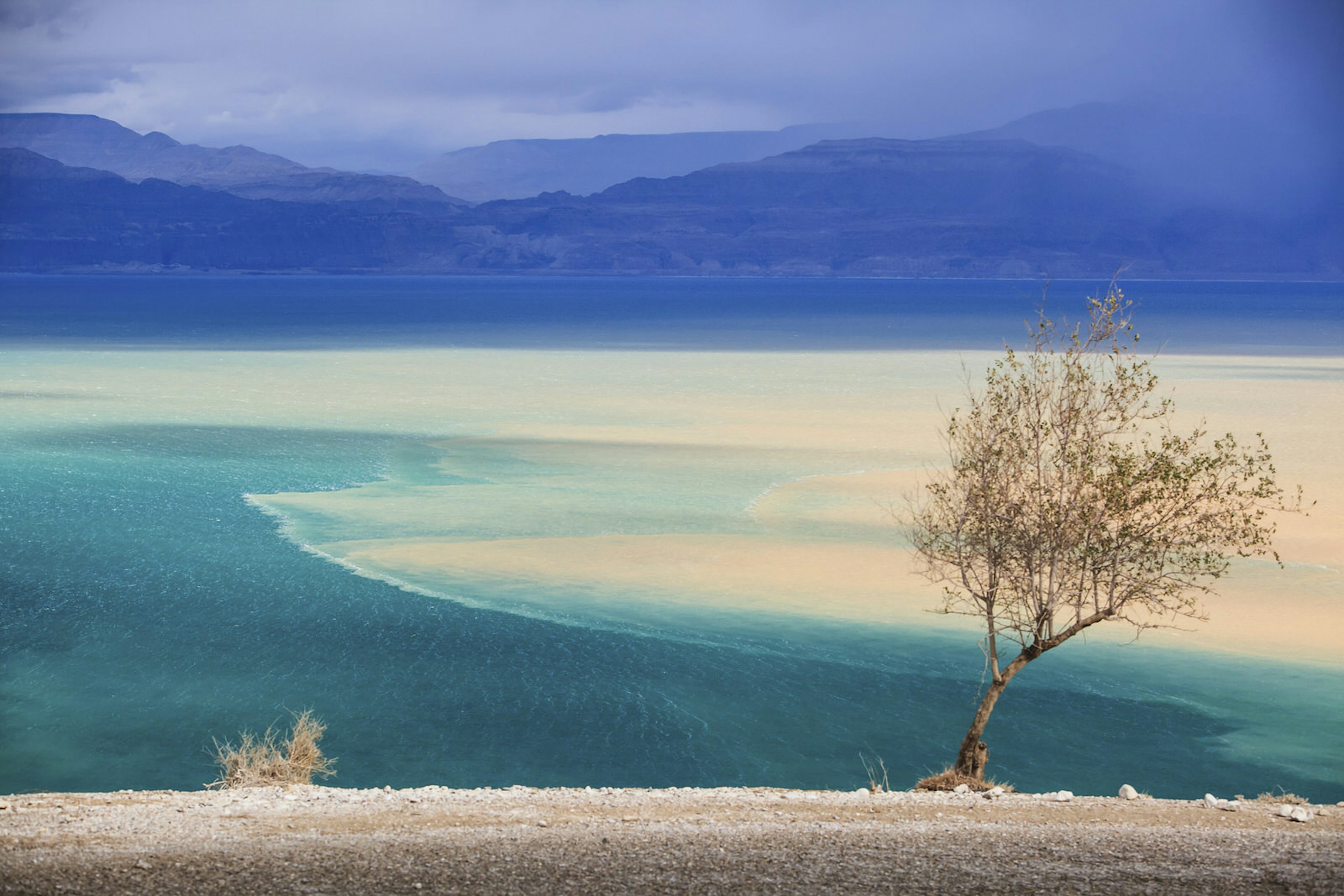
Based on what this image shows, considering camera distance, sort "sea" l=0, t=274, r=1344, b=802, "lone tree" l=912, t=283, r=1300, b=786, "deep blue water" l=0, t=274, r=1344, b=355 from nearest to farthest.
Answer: "lone tree" l=912, t=283, r=1300, b=786
"sea" l=0, t=274, r=1344, b=802
"deep blue water" l=0, t=274, r=1344, b=355

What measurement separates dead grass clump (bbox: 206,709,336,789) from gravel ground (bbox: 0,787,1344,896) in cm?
167

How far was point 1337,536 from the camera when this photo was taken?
2925 centimetres

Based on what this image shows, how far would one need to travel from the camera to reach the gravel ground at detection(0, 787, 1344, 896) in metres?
10.0

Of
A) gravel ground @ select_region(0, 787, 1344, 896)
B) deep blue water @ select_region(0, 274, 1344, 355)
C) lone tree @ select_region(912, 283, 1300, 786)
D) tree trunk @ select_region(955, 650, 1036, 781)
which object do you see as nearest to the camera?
gravel ground @ select_region(0, 787, 1344, 896)

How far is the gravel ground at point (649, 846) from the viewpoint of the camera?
1005 cm

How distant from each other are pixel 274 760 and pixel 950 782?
7.55 metres

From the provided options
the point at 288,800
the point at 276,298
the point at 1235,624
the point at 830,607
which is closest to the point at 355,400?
the point at 830,607

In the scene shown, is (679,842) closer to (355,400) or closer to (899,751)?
(899,751)

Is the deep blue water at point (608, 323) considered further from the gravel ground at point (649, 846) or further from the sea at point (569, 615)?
the gravel ground at point (649, 846)

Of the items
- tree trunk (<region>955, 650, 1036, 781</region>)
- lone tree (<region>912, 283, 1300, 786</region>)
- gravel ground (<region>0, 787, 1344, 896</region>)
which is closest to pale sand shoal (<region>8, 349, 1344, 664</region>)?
lone tree (<region>912, 283, 1300, 786</region>)

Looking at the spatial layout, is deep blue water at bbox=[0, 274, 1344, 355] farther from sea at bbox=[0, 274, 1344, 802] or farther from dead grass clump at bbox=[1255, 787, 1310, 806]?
dead grass clump at bbox=[1255, 787, 1310, 806]

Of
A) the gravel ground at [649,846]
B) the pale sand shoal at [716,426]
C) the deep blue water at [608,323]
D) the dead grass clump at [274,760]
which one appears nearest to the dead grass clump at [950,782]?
the gravel ground at [649,846]

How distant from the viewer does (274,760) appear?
15570mm

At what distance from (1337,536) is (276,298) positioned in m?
174
